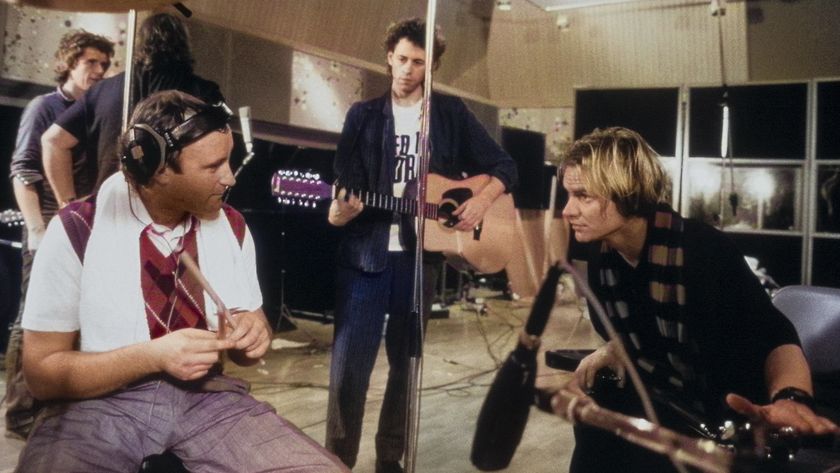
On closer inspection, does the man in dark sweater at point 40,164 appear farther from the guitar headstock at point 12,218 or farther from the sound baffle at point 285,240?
the sound baffle at point 285,240

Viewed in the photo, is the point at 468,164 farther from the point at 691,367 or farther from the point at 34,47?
the point at 34,47

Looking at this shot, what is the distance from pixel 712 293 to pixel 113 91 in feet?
7.27

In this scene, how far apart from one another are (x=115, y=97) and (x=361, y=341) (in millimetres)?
1344

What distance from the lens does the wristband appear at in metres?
1.27

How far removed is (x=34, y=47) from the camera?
4.08m

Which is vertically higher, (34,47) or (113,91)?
(34,47)

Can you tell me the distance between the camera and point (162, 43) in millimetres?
2521

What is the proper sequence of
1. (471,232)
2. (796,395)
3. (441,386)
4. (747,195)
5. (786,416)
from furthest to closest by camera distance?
(747,195) < (441,386) < (471,232) < (796,395) < (786,416)

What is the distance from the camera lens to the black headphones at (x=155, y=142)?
1437 millimetres

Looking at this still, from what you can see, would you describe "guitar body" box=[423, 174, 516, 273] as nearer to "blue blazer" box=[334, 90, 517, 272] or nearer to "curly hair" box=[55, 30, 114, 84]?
"blue blazer" box=[334, 90, 517, 272]

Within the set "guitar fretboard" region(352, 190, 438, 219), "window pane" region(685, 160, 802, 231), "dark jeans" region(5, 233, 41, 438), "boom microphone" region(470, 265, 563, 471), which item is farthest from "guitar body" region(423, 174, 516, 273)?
"window pane" region(685, 160, 802, 231)

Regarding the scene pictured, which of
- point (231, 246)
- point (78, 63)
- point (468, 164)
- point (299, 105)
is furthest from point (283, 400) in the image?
point (299, 105)

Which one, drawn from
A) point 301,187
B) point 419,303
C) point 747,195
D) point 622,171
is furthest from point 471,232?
point 747,195

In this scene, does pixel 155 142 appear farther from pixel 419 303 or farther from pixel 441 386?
pixel 441 386
